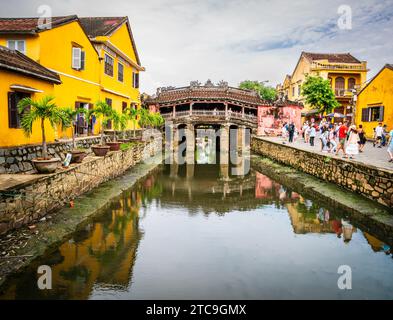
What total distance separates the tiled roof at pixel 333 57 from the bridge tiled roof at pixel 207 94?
10312 millimetres

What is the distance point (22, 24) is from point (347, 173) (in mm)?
15171

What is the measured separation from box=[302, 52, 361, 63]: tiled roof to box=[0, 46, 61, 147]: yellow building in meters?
33.6

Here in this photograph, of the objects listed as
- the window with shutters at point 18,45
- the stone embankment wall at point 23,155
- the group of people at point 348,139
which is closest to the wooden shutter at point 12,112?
the stone embankment wall at point 23,155

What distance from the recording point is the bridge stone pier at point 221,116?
31609 millimetres

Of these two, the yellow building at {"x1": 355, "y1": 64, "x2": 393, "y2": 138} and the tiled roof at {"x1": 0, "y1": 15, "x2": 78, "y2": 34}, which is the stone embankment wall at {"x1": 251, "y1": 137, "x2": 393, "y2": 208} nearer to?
the yellow building at {"x1": 355, "y1": 64, "x2": 393, "y2": 138}

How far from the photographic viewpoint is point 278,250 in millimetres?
7828

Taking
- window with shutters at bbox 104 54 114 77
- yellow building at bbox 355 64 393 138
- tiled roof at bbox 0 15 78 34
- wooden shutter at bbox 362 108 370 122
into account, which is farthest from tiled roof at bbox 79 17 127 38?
wooden shutter at bbox 362 108 370 122

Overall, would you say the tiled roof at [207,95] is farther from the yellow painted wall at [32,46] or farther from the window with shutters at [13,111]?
the window with shutters at [13,111]

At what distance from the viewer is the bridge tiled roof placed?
3291cm

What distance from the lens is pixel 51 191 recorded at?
9.16 meters

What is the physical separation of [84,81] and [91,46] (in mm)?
2289

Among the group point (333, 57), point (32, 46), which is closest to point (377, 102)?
point (333, 57)
